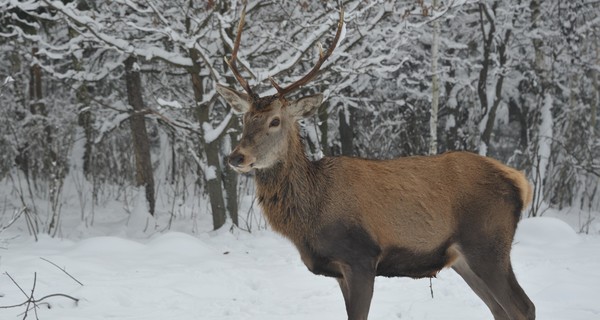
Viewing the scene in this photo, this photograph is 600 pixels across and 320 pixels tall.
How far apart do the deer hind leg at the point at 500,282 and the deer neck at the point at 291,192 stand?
1.18 metres

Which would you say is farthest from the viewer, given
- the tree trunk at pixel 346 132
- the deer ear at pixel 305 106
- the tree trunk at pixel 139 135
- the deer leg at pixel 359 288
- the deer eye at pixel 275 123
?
the tree trunk at pixel 346 132

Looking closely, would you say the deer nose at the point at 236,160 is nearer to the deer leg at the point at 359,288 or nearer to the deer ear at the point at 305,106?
the deer ear at the point at 305,106

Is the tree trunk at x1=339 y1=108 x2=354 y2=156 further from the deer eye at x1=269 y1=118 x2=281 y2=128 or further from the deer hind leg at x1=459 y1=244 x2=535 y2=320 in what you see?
the deer hind leg at x1=459 y1=244 x2=535 y2=320

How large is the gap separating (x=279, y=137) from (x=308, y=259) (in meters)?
0.94

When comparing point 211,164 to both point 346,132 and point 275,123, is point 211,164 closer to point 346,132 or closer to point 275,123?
point 275,123

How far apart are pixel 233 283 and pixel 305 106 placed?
229cm

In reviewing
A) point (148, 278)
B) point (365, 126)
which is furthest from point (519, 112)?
point (148, 278)

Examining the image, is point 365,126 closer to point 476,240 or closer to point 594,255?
point 594,255

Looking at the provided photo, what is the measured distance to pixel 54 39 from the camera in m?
14.3

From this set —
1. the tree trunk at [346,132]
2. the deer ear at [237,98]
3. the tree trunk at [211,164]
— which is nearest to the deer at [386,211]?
the deer ear at [237,98]

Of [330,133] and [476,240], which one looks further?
[330,133]

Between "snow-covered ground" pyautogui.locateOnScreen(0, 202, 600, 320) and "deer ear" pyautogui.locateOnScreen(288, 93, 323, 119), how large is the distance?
172cm

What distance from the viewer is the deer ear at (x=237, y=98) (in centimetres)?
498

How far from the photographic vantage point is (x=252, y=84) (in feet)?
26.9
